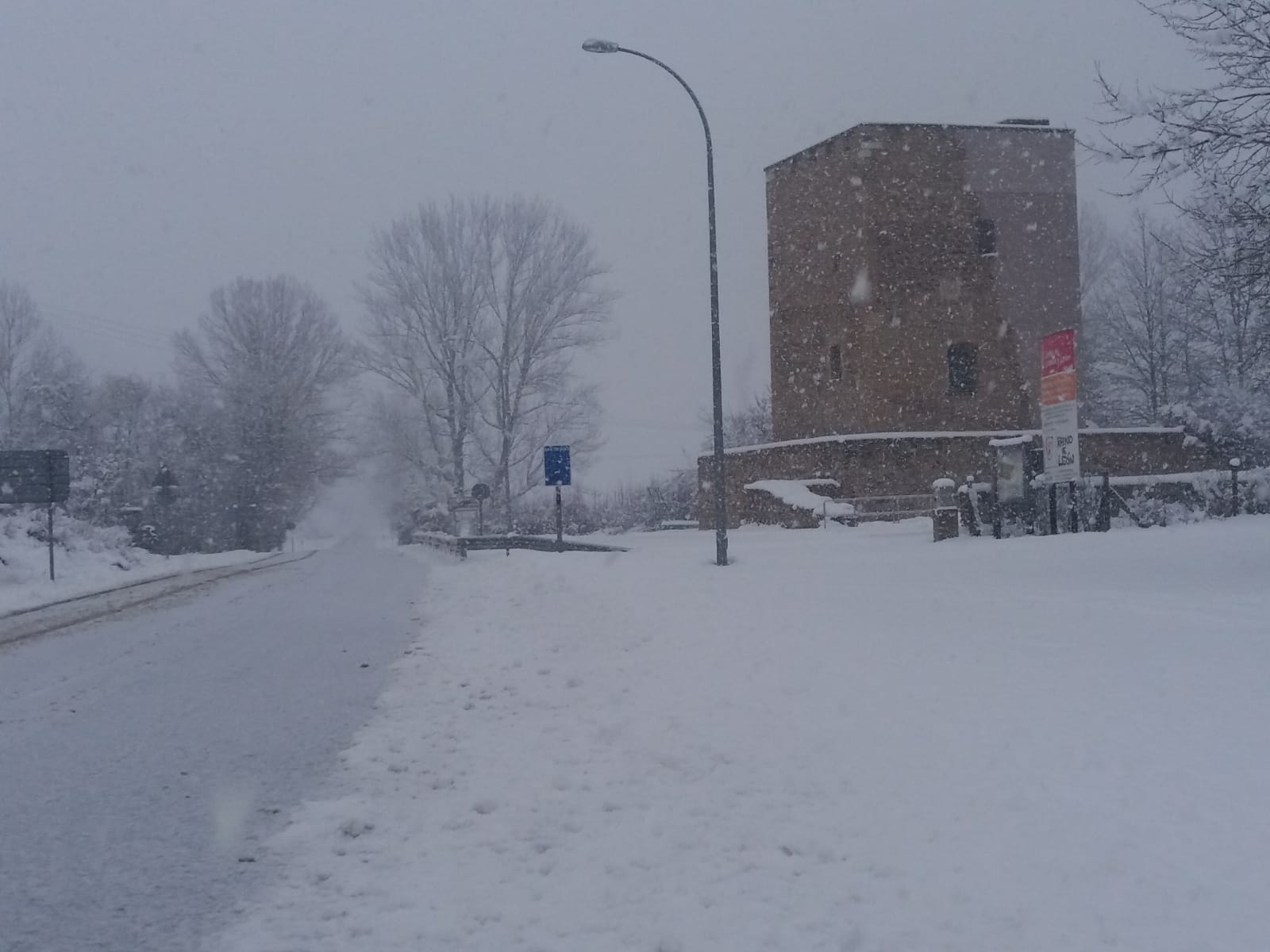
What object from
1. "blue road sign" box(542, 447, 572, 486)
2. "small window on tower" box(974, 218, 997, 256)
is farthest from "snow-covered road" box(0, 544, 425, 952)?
"small window on tower" box(974, 218, 997, 256)

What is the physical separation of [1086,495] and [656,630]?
555 inches

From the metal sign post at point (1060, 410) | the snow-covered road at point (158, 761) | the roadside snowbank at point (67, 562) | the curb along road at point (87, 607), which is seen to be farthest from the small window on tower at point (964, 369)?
the snow-covered road at point (158, 761)

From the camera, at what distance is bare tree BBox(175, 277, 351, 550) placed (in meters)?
56.5

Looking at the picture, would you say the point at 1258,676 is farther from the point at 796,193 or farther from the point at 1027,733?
the point at 796,193

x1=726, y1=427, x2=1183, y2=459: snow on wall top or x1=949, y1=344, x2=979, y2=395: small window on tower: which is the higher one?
x1=949, y1=344, x2=979, y2=395: small window on tower

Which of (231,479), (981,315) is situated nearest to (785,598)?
(981,315)

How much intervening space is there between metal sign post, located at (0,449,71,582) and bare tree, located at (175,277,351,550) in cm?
2474

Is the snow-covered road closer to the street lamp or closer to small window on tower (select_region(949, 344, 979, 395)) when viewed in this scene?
the street lamp

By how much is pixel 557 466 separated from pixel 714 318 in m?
8.66

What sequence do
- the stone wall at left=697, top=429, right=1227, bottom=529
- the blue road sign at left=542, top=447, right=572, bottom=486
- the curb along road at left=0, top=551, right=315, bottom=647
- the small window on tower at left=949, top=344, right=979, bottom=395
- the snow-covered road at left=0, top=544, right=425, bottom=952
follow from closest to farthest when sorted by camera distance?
the snow-covered road at left=0, top=544, right=425, bottom=952 < the curb along road at left=0, top=551, right=315, bottom=647 < the blue road sign at left=542, top=447, right=572, bottom=486 < the stone wall at left=697, top=429, right=1227, bottom=529 < the small window on tower at left=949, top=344, right=979, bottom=395

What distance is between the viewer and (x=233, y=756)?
24.1 feet

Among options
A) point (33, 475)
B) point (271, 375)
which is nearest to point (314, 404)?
point (271, 375)

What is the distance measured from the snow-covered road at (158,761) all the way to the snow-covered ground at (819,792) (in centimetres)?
36

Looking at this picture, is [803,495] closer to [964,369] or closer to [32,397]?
[964,369]
